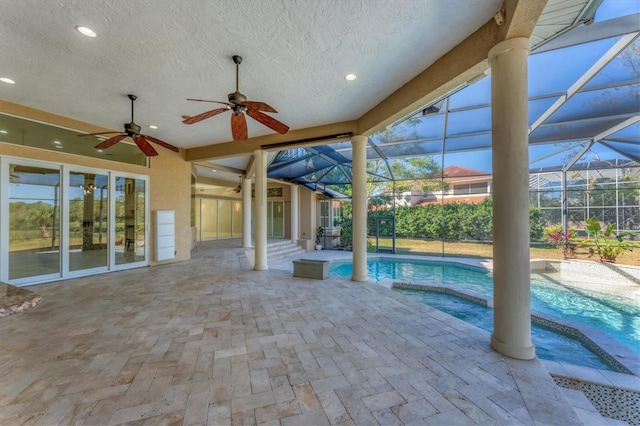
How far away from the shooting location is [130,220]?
6711mm

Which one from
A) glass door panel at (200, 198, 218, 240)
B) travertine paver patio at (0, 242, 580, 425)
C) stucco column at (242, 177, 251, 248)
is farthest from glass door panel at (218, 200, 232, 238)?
travertine paver patio at (0, 242, 580, 425)

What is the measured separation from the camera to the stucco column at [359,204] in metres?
5.41

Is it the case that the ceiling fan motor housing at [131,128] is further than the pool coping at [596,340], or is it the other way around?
the ceiling fan motor housing at [131,128]

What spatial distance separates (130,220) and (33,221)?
5.96 feet

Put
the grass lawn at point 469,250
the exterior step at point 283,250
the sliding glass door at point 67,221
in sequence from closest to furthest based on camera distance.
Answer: the sliding glass door at point 67,221, the grass lawn at point 469,250, the exterior step at point 283,250

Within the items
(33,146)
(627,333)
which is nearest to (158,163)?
(33,146)

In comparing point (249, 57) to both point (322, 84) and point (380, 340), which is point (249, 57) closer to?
point (322, 84)

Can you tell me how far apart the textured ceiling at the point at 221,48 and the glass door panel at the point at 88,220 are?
177cm

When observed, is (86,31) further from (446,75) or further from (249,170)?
(249,170)

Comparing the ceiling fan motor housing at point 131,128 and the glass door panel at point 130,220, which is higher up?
the ceiling fan motor housing at point 131,128

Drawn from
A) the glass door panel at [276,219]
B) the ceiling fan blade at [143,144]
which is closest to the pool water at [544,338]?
the ceiling fan blade at [143,144]

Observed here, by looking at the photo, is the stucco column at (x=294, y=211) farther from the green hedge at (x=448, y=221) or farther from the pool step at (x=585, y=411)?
the pool step at (x=585, y=411)

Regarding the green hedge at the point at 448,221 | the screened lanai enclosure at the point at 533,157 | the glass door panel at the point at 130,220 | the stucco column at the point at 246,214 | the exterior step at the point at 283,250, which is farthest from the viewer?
the stucco column at the point at 246,214

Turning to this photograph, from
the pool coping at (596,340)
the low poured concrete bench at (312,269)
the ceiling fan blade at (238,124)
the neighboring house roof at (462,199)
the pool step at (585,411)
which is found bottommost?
the pool coping at (596,340)
